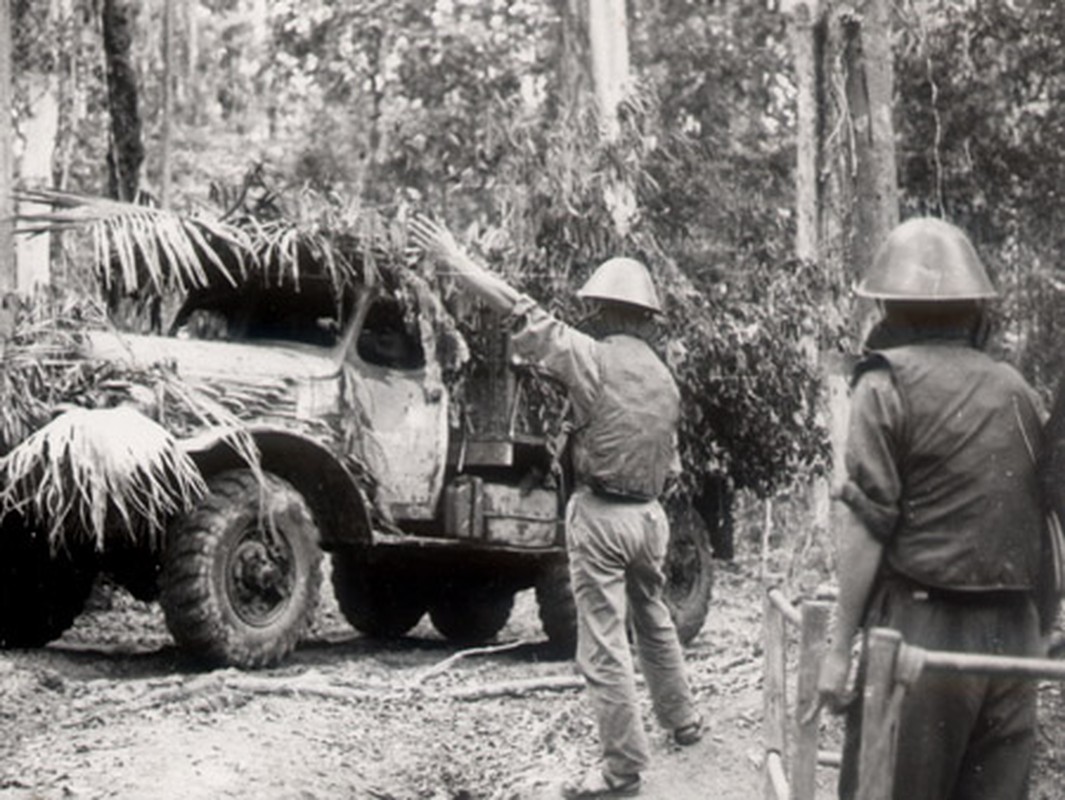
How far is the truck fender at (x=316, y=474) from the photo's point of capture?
9578mm

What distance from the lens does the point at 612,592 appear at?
709 cm

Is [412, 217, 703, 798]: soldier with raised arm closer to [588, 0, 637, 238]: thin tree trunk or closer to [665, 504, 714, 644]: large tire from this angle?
[665, 504, 714, 644]: large tire

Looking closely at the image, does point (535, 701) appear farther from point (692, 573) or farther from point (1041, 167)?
point (1041, 167)

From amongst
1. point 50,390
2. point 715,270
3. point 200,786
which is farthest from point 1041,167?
point 200,786

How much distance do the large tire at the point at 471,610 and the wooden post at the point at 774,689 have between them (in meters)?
6.84

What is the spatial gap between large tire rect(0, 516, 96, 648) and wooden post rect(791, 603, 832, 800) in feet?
21.2

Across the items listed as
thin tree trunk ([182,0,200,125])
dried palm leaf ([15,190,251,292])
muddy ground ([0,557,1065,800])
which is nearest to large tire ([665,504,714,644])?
muddy ground ([0,557,1065,800])

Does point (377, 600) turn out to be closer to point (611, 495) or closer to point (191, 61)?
point (611, 495)

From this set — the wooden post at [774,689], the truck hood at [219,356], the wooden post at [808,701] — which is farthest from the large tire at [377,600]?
the wooden post at [808,701]

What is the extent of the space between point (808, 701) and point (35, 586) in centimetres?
685

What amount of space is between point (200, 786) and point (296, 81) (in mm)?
22298

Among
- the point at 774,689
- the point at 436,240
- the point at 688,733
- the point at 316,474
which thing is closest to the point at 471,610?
the point at 316,474

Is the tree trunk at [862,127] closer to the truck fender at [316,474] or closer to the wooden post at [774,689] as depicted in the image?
the truck fender at [316,474]

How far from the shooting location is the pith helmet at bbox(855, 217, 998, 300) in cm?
414
